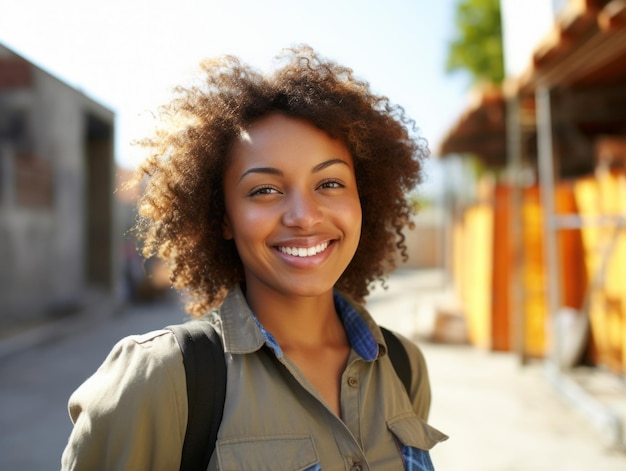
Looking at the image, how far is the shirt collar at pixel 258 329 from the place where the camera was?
1.37 m

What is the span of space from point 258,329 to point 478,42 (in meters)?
14.0

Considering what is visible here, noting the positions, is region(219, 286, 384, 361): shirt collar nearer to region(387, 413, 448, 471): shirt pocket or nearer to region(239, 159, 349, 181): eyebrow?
region(387, 413, 448, 471): shirt pocket

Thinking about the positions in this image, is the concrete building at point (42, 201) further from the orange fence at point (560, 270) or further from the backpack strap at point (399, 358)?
the backpack strap at point (399, 358)

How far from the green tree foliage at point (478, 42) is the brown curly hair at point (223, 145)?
12832 millimetres

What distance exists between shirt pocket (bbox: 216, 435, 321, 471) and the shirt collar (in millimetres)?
199

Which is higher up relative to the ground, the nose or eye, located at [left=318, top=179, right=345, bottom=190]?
eye, located at [left=318, top=179, right=345, bottom=190]

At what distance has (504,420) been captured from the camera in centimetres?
430

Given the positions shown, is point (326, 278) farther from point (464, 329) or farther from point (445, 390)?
point (464, 329)

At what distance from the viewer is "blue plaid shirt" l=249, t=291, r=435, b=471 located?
1410 mm

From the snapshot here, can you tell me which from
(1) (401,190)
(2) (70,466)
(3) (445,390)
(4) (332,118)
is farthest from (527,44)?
(2) (70,466)

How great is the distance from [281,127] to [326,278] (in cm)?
40

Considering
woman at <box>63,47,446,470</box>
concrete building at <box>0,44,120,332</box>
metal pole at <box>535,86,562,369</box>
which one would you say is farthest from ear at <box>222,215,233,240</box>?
concrete building at <box>0,44,120,332</box>

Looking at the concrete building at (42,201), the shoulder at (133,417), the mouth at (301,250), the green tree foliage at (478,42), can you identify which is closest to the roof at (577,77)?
the mouth at (301,250)

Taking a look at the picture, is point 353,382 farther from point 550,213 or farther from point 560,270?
point 560,270
